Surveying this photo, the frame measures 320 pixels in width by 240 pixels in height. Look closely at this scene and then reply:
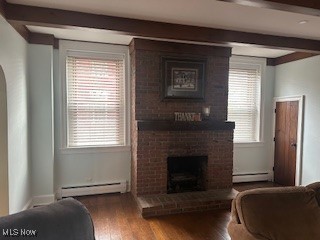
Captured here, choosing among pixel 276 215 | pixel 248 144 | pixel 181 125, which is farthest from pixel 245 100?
pixel 276 215

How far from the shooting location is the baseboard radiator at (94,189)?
12.8ft

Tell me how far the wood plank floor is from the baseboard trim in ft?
4.70

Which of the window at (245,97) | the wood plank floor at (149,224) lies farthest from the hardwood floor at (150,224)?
the window at (245,97)

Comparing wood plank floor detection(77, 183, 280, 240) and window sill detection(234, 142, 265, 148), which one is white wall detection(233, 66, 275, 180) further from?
wood plank floor detection(77, 183, 280, 240)

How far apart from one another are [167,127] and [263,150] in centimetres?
258

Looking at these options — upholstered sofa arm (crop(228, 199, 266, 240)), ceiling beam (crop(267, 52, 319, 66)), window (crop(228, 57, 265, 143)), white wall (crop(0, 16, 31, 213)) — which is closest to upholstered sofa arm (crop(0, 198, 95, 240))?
upholstered sofa arm (crop(228, 199, 266, 240))

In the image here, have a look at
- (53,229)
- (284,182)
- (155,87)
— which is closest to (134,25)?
(155,87)

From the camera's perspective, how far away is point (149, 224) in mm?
3086

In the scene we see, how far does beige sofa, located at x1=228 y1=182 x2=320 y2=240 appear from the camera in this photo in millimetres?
1631

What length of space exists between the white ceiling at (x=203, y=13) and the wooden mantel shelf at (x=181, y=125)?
153cm

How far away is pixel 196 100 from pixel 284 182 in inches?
106

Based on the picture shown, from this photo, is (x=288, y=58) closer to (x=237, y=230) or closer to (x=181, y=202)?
(x=181, y=202)

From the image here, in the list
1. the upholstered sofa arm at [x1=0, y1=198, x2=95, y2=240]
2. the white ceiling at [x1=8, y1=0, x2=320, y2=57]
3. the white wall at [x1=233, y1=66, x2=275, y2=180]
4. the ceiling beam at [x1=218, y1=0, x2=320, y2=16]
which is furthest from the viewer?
the white wall at [x1=233, y1=66, x2=275, y2=180]

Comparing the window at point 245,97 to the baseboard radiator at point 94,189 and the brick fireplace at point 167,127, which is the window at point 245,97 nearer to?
the brick fireplace at point 167,127
